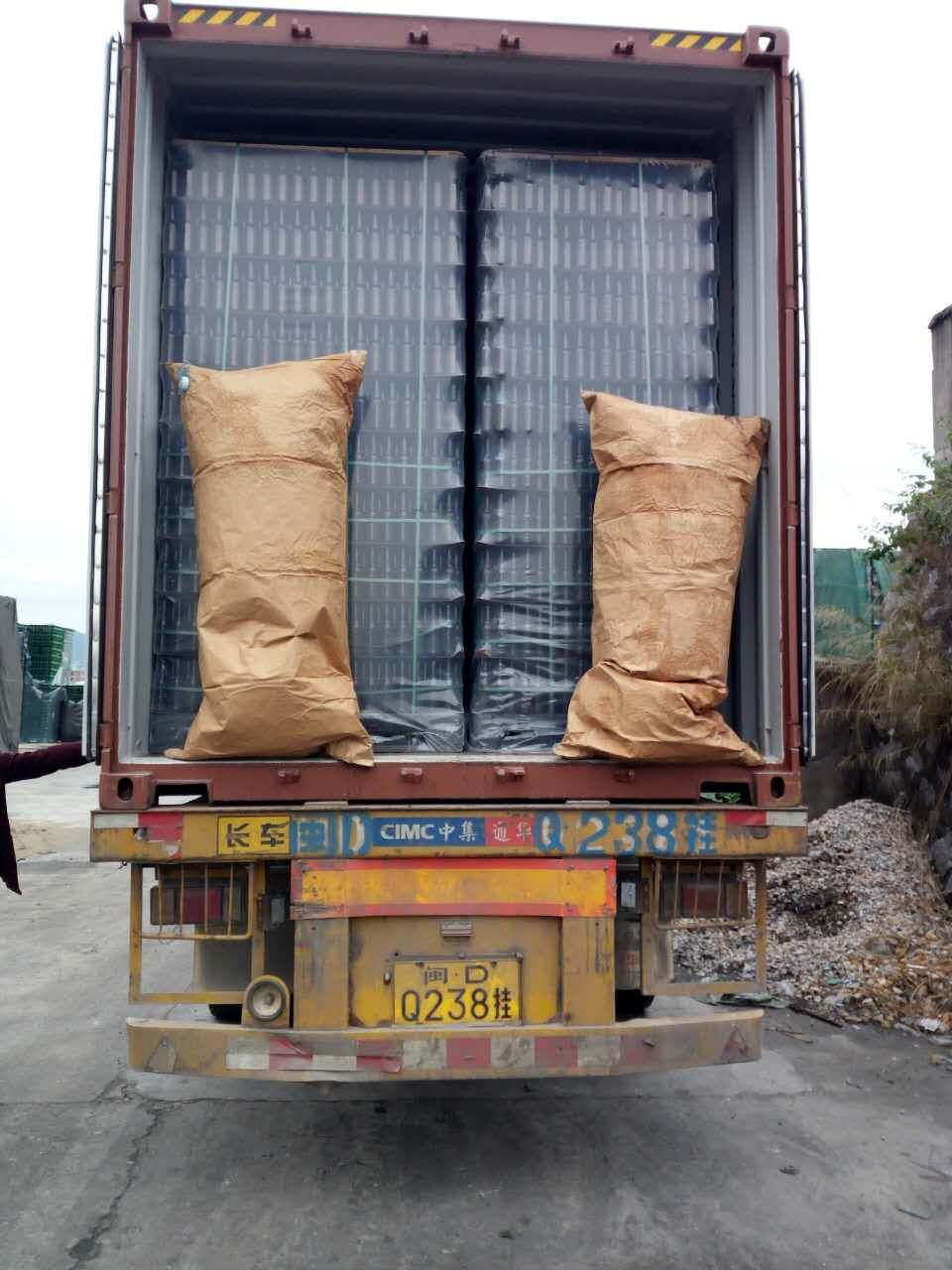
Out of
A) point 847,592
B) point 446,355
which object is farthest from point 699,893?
point 847,592

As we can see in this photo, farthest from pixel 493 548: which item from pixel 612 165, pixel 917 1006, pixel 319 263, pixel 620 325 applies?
pixel 917 1006

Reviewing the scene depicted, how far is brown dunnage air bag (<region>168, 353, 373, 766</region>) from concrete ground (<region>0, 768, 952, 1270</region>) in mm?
1530

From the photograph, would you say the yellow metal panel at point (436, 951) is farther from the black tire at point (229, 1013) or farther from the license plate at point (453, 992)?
the black tire at point (229, 1013)

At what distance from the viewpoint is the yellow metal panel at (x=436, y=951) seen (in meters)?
3.62

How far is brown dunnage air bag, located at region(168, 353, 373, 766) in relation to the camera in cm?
356

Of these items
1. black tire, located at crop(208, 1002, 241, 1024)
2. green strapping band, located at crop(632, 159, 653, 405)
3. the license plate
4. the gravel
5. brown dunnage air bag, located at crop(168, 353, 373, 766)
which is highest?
green strapping band, located at crop(632, 159, 653, 405)

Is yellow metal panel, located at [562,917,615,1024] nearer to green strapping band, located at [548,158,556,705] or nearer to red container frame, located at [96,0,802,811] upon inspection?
red container frame, located at [96,0,802,811]

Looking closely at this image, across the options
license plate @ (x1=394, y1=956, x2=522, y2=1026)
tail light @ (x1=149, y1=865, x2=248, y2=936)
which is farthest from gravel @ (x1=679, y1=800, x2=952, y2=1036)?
tail light @ (x1=149, y1=865, x2=248, y2=936)

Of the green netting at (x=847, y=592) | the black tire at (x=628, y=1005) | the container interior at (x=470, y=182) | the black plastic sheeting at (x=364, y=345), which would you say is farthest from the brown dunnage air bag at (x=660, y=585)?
the green netting at (x=847, y=592)

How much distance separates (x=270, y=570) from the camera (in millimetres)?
3602

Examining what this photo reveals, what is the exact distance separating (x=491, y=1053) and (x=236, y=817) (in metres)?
1.15

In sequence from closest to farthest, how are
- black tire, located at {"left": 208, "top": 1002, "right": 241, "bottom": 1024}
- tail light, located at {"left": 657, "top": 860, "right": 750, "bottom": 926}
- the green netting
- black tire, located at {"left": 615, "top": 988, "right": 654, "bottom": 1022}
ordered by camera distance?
tail light, located at {"left": 657, "top": 860, "right": 750, "bottom": 926} → black tire, located at {"left": 208, "top": 1002, "right": 241, "bottom": 1024} → black tire, located at {"left": 615, "top": 988, "right": 654, "bottom": 1022} → the green netting

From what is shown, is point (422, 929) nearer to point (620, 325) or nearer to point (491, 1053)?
point (491, 1053)

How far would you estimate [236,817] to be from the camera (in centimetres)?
362
